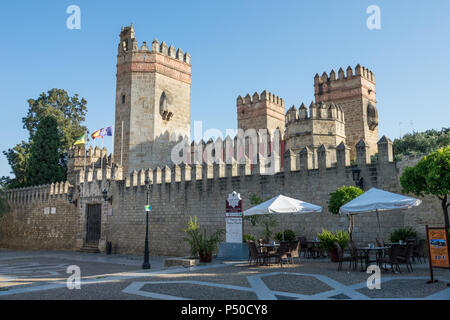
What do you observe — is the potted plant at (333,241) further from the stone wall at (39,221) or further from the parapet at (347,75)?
the parapet at (347,75)

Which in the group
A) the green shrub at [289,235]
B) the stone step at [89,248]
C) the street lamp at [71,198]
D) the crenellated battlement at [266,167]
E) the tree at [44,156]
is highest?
the tree at [44,156]

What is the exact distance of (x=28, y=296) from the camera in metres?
6.92

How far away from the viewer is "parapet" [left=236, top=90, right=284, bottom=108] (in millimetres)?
35531

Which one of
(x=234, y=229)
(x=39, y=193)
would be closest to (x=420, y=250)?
(x=234, y=229)

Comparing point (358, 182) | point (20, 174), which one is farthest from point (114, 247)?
point (20, 174)

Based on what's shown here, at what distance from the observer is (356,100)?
33688 mm

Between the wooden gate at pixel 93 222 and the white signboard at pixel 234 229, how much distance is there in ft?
41.3

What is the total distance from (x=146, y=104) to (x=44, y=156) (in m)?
11.5

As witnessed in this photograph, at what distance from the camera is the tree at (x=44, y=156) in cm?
3133

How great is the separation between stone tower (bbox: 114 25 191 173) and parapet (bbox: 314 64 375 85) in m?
14.8

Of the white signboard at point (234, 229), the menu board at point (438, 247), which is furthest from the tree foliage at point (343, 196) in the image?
the menu board at point (438, 247)

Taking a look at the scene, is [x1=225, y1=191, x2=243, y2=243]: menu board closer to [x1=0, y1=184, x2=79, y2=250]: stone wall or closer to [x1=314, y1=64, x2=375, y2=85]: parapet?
[x1=0, y1=184, x2=79, y2=250]: stone wall
